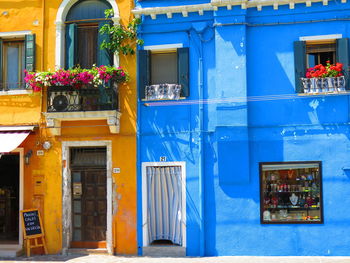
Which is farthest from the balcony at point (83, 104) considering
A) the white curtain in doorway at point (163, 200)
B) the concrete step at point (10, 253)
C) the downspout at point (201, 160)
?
the concrete step at point (10, 253)

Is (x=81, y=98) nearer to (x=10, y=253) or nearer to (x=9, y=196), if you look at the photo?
(x=9, y=196)

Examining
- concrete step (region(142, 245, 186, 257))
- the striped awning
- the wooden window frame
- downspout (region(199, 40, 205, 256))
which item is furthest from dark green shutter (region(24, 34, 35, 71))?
concrete step (region(142, 245, 186, 257))

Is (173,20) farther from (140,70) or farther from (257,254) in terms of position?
(257,254)

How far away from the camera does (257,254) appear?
37.1ft

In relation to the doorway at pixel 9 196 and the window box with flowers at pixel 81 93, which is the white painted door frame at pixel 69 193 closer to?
the window box with flowers at pixel 81 93

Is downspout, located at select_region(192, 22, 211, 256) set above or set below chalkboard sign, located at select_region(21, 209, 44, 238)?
above

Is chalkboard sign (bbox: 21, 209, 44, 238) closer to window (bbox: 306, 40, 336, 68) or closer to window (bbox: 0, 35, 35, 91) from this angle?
window (bbox: 0, 35, 35, 91)

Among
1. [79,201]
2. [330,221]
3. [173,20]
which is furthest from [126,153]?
[330,221]

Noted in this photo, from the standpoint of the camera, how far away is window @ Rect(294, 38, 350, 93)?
11273 mm

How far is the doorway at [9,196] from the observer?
1327 centimetres

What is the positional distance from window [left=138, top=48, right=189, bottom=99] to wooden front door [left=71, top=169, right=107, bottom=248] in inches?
102

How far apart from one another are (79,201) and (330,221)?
6353mm

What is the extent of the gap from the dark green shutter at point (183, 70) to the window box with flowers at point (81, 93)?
1.38 metres

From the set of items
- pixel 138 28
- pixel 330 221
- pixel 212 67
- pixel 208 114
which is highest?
pixel 138 28
